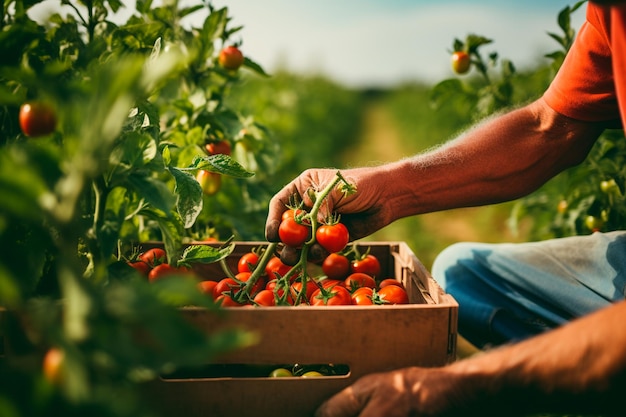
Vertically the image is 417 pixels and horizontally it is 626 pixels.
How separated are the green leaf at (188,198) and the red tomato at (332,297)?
1.54ft

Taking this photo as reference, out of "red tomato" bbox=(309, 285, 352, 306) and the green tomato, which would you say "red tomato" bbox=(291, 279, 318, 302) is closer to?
"red tomato" bbox=(309, 285, 352, 306)

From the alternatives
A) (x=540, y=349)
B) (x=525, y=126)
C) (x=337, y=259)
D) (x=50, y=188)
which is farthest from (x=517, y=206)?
(x=50, y=188)

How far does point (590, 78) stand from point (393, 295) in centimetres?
122

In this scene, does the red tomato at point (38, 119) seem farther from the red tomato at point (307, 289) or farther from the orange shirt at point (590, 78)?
the orange shirt at point (590, 78)

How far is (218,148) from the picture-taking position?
2.76 m

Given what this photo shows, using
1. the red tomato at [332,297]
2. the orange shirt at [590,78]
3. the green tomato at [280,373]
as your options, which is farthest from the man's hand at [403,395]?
the orange shirt at [590,78]

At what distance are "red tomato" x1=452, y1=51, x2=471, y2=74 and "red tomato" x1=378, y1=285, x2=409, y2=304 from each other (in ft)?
6.48

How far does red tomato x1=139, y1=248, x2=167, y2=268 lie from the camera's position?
2041mm

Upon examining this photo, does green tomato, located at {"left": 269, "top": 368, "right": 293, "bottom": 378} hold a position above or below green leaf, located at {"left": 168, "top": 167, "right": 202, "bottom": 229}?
below

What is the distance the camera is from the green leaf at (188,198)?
73.5 inches

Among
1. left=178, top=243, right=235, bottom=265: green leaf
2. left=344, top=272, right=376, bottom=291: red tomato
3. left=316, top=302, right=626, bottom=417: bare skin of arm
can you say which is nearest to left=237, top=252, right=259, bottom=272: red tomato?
left=178, top=243, right=235, bottom=265: green leaf

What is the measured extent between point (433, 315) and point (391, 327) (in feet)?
0.40

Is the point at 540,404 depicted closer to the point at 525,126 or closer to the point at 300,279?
the point at 300,279

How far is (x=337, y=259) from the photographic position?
2.25 metres
